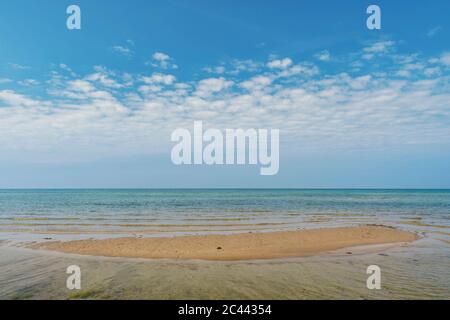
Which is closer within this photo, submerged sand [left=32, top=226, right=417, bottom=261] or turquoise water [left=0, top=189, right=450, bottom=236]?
submerged sand [left=32, top=226, right=417, bottom=261]

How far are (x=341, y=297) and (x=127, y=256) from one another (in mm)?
9993

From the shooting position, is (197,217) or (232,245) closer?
(232,245)

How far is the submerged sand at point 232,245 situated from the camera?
14.7 meters

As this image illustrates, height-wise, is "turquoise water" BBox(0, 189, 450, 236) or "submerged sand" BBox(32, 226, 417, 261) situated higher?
"submerged sand" BBox(32, 226, 417, 261)

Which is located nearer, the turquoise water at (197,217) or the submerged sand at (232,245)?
the submerged sand at (232,245)

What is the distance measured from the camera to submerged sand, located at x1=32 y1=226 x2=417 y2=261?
1473 cm

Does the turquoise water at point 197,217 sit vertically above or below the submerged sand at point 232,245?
below

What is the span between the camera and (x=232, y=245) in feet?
57.6

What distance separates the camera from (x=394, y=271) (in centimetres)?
1137

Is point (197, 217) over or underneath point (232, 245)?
underneath
